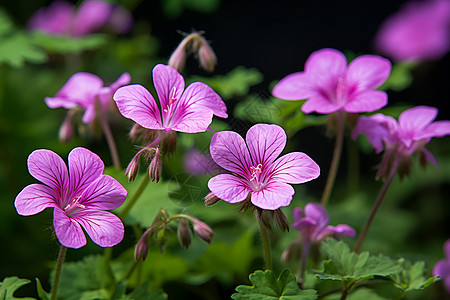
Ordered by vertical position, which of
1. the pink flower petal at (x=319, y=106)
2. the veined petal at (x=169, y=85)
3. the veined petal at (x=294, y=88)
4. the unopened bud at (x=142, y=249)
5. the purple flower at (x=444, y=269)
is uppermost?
the veined petal at (x=169, y=85)

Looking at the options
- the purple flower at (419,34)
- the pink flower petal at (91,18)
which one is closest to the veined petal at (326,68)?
the pink flower petal at (91,18)

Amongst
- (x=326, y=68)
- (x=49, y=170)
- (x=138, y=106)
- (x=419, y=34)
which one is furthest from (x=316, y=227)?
(x=419, y=34)

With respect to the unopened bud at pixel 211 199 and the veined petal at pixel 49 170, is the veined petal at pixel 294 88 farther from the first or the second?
the veined petal at pixel 49 170

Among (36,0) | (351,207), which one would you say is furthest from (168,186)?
(36,0)

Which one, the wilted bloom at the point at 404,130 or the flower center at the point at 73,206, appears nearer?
the flower center at the point at 73,206

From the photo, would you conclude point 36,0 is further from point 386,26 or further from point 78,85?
point 386,26
